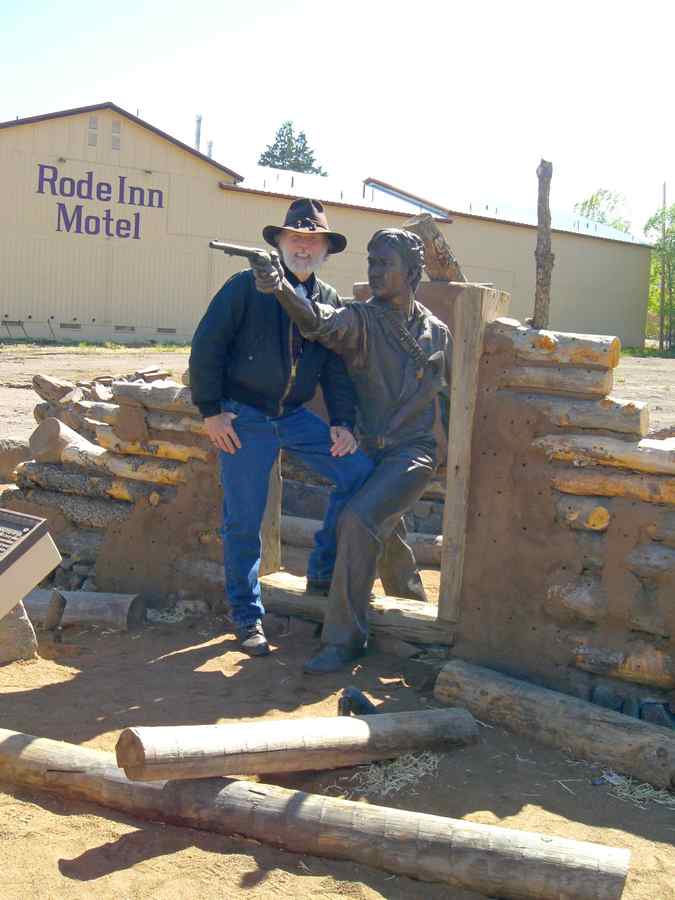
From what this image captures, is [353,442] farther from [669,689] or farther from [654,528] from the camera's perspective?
[669,689]

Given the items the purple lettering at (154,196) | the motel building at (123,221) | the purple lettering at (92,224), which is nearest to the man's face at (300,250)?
the motel building at (123,221)

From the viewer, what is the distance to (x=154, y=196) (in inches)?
953

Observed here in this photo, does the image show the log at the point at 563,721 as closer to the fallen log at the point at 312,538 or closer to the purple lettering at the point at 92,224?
the fallen log at the point at 312,538

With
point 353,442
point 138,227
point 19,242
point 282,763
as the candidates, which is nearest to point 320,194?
point 138,227

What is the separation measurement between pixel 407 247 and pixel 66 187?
65.4 ft

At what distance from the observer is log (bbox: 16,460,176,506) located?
607cm

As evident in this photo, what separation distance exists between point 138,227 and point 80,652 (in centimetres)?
2025

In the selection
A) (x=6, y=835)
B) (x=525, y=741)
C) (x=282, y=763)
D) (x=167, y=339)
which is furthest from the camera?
(x=167, y=339)

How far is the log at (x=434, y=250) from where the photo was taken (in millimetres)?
7266

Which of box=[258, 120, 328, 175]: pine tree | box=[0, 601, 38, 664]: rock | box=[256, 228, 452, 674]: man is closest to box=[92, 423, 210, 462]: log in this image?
box=[256, 228, 452, 674]: man

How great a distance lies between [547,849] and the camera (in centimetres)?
309

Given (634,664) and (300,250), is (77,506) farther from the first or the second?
(634,664)

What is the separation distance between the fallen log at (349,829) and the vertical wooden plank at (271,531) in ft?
7.14

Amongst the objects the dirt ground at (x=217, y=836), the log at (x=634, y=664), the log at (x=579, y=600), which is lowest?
the dirt ground at (x=217, y=836)
